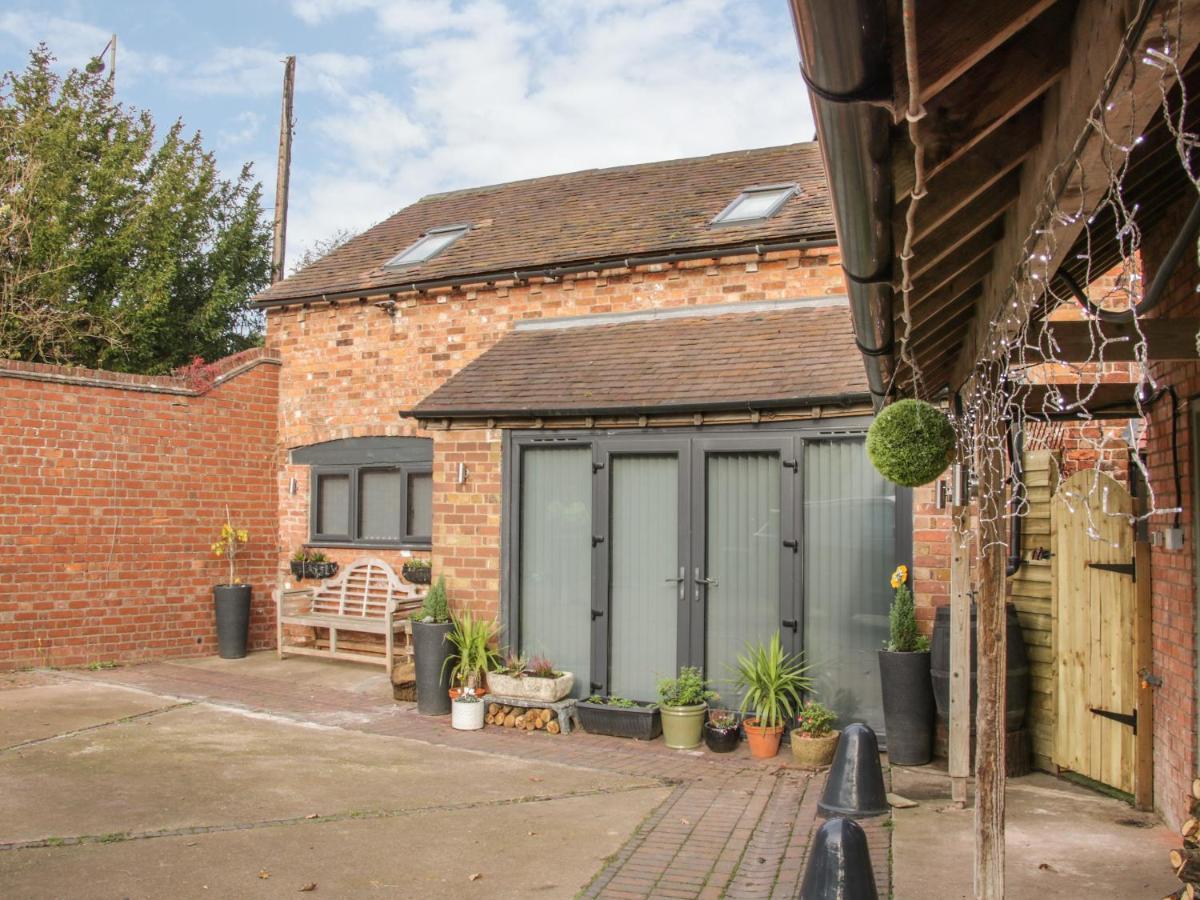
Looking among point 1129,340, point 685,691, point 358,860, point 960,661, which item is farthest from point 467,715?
point 1129,340

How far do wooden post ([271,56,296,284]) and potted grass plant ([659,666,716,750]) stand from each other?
13.8 metres

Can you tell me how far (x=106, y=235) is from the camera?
1550 centimetres

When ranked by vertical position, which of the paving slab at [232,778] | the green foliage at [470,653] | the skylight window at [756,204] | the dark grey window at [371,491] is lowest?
the paving slab at [232,778]

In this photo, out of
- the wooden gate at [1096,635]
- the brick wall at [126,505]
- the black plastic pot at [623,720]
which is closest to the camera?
the wooden gate at [1096,635]

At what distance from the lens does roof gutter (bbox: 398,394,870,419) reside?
7656mm

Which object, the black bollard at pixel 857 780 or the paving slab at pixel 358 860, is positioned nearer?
the paving slab at pixel 358 860

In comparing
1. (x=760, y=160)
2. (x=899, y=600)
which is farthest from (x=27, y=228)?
(x=899, y=600)

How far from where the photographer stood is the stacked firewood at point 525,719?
329 inches

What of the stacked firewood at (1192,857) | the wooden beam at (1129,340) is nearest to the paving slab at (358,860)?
the stacked firewood at (1192,857)

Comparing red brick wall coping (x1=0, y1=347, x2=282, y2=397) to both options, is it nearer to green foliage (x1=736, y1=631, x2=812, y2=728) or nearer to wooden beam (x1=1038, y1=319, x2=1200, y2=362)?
green foliage (x1=736, y1=631, x2=812, y2=728)

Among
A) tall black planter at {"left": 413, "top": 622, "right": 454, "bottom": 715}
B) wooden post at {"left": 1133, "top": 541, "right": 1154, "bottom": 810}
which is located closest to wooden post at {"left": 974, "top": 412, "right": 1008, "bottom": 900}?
wooden post at {"left": 1133, "top": 541, "right": 1154, "bottom": 810}

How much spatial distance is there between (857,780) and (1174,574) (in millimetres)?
1957

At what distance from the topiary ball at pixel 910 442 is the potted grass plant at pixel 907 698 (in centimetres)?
262

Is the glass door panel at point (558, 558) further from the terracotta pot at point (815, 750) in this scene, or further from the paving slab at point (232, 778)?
the terracotta pot at point (815, 750)
